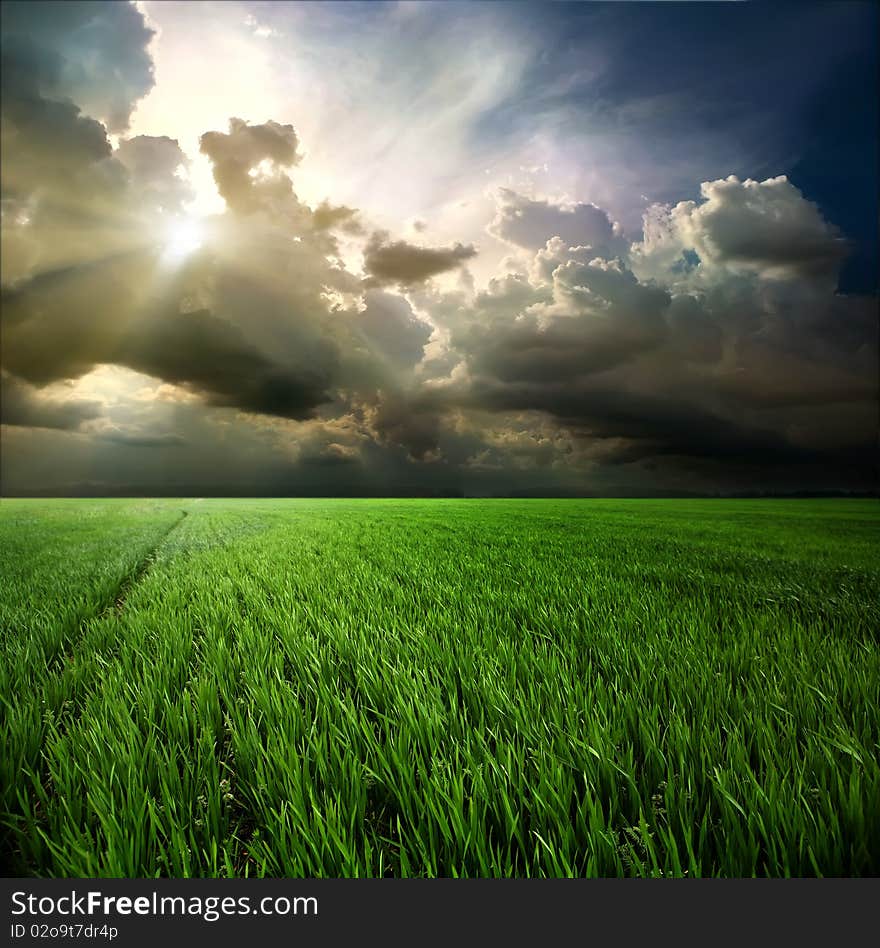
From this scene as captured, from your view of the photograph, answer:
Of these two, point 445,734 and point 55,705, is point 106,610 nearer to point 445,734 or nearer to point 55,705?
point 55,705

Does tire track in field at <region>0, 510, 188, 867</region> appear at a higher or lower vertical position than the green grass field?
lower

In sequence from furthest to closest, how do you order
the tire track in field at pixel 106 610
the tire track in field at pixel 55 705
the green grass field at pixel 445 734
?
the tire track in field at pixel 106 610, the tire track in field at pixel 55 705, the green grass field at pixel 445 734

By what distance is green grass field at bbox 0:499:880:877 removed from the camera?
4.81 feet

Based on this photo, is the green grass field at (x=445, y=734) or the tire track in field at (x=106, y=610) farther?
the tire track in field at (x=106, y=610)

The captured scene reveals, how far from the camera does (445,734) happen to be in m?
2.10

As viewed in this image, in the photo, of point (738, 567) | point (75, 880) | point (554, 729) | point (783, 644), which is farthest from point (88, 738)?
point (738, 567)

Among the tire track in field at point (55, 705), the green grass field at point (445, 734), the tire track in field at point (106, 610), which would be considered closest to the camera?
the green grass field at point (445, 734)

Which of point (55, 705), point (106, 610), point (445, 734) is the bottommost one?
point (106, 610)

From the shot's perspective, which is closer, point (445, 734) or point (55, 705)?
point (445, 734)

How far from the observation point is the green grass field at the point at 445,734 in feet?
4.81

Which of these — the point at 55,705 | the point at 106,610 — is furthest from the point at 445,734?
the point at 106,610

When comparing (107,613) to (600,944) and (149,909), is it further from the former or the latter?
(600,944)

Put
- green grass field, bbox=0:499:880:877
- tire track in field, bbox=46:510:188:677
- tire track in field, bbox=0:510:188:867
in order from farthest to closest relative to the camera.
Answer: tire track in field, bbox=46:510:188:677, tire track in field, bbox=0:510:188:867, green grass field, bbox=0:499:880:877

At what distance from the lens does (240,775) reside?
1956 millimetres
